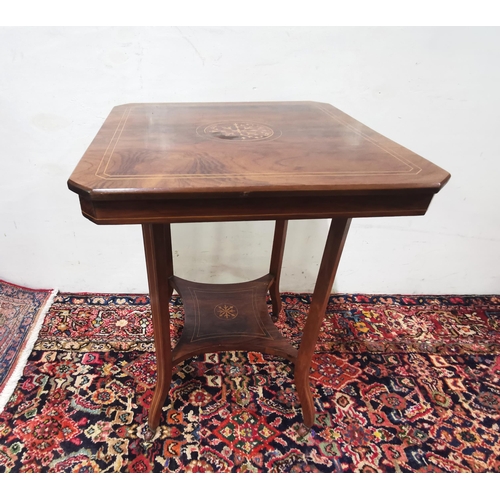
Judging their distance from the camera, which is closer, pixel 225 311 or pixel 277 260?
pixel 225 311

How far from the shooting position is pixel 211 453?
3.84ft

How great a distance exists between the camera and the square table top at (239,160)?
0.67 m

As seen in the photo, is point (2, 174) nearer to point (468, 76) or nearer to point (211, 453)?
point (211, 453)

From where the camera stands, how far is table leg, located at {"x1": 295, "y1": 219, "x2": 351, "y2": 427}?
924mm

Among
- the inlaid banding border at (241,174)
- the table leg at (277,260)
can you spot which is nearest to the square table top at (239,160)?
the inlaid banding border at (241,174)

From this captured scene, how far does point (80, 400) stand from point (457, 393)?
1.47 meters

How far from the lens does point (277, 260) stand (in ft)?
5.20

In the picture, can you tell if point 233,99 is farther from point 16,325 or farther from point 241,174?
point 16,325

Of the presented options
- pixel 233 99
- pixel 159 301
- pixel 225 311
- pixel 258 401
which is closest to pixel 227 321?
pixel 225 311

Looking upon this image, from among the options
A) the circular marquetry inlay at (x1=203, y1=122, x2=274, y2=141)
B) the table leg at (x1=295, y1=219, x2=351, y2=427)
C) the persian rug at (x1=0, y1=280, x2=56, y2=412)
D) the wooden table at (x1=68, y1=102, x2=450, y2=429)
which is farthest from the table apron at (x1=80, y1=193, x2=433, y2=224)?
the persian rug at (x1=0, y1=280, x2=56, y2=412)

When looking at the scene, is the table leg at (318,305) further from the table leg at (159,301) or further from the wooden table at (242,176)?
the table leg at (159,301)

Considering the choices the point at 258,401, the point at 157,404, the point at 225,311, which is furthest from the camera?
the point at 225,311

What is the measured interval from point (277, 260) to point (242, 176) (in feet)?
2.97

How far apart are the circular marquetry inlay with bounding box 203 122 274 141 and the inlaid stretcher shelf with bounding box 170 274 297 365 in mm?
736
